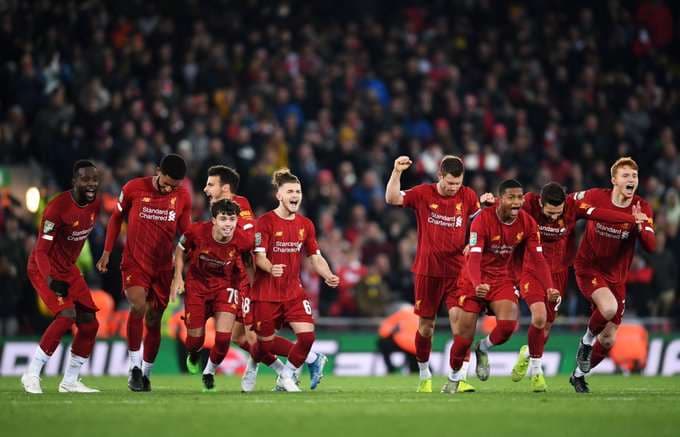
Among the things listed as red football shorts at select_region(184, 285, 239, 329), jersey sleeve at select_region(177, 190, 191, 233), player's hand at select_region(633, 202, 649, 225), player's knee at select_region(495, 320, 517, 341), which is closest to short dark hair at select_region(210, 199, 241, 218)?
jersey sleeve at select_region(177, 190, 191, 233)

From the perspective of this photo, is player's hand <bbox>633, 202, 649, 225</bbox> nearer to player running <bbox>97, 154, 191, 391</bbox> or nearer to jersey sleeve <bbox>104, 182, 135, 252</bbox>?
player running <bbox>97, 154, 191, 391</bbox>

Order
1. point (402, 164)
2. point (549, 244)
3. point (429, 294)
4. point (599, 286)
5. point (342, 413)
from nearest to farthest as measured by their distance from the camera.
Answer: point (342, 413), point (402, 164), point (599, 286), point (429, 294), point (549, 244)

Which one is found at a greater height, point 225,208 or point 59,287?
point 225,208

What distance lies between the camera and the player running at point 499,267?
14039 mm

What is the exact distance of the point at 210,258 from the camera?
1443 cm

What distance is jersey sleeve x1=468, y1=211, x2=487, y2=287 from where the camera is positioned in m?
13.7

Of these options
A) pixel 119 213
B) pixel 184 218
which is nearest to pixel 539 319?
pixel 184 218

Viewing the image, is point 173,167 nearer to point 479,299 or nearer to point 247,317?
point 247,317

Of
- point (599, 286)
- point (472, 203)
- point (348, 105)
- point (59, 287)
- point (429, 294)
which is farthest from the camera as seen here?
point (348, 105)

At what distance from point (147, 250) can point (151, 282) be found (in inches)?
14.1

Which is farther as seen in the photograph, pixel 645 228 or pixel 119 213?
pixel 119 213

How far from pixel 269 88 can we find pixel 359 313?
531cm

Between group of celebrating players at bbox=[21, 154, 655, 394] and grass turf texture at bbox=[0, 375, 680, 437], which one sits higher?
group of celebrating players at bbox=[21, 154, 655, 394]

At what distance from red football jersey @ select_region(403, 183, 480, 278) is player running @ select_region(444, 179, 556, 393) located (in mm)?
710
